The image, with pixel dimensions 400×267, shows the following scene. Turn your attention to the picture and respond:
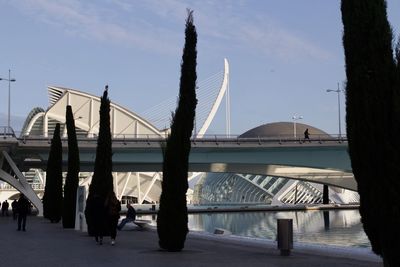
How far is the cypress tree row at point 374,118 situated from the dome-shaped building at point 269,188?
75.7 m

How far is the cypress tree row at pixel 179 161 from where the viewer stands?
14.2 meters

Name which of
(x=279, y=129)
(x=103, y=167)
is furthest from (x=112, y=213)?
(x=279, y=129)

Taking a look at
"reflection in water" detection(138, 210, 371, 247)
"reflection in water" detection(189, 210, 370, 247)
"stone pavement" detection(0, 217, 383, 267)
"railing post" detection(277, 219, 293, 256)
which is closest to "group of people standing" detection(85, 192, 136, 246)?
"stone pavement" detection(0, 217, 383, 267)

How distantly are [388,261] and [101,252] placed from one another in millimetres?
8282

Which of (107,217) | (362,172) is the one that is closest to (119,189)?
(107,217)

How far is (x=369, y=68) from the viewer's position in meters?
8.27

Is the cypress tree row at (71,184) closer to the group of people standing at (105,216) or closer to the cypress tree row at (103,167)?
the cypress tree row at (103,167)

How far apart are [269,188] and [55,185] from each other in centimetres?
5864

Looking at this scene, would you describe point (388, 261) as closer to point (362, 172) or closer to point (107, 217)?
point (362, 172)

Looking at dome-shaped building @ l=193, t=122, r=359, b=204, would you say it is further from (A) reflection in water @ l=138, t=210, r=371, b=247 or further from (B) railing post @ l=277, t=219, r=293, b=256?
(B) railing post @ l=277, t=219, r=293, b=256

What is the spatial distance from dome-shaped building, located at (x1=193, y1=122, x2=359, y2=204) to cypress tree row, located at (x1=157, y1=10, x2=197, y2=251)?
228ft

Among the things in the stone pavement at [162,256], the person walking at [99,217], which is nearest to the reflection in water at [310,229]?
the stone pavement at [162,256]

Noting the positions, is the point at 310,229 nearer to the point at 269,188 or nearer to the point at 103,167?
the point at 103,167

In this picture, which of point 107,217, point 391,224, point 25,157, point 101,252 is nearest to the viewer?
point 391,224
